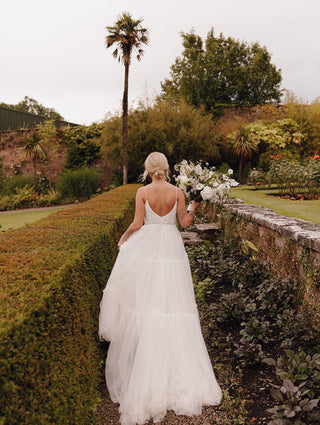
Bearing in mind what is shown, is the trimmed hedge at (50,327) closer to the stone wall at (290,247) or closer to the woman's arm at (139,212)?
the woman's arm at (139,212)

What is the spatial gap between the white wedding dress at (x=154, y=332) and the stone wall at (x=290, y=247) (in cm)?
118

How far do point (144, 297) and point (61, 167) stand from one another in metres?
18.6

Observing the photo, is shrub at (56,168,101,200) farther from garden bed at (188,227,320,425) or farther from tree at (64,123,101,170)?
garden bed at (188,227,320,425)

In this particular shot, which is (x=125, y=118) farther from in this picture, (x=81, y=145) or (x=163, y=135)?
(x=81, y=145)

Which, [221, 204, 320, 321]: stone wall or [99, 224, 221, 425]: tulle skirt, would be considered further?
[221, 204, 320, 321]: stone wall

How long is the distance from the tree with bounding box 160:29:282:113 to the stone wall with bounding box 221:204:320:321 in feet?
77.1

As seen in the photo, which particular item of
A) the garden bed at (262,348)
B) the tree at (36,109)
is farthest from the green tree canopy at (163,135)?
the tree at (36,109)

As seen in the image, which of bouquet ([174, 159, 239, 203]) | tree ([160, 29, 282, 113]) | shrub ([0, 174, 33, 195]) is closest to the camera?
bouquet ([174, 159, 239, 203])

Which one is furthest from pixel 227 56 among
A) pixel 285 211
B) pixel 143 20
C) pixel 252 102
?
pixel 285 211

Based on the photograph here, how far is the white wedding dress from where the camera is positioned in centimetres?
238

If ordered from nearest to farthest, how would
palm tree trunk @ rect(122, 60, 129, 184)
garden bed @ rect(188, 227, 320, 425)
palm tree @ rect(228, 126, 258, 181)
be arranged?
garden bed @ rect(188, 227, 320, 425)
palm tree trunk @ rect(122, 60, 129, 184)
palm tree @ rect(228, 126, 258, 181)

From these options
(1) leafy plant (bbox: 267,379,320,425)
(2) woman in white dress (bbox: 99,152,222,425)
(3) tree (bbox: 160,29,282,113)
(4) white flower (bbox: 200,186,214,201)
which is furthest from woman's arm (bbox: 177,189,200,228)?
(3) tree (bbox: 160,29,282,113)

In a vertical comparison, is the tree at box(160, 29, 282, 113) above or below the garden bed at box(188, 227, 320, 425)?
above

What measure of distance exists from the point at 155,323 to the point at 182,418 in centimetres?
68
